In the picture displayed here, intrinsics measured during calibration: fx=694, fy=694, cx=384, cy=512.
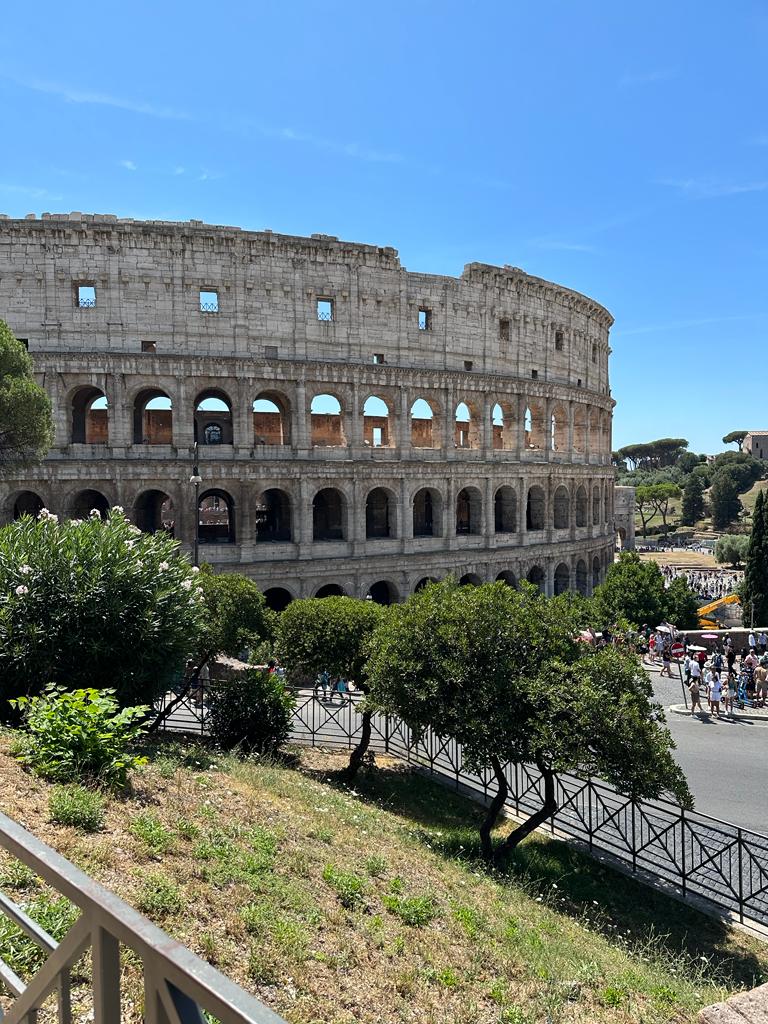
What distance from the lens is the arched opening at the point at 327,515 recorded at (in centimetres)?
3095

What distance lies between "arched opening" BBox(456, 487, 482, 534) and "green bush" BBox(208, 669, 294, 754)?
20.1 metres

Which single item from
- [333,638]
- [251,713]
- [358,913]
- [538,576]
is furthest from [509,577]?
[358,913]

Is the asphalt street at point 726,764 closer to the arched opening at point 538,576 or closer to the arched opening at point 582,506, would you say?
the arched opening at point 538,576

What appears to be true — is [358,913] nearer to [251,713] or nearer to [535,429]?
[251,713]

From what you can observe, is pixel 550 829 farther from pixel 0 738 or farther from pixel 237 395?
pixel 237 395

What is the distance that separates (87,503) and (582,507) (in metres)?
25.2

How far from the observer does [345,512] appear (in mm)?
28594

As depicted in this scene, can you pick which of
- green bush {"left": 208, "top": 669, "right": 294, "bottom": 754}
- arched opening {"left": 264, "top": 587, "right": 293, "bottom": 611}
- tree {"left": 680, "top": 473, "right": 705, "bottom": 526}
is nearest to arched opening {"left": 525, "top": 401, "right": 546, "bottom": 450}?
arched opening {"left": 264, "top": 587, "right": 293, "bottom": 611}

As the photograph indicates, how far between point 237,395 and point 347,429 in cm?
463

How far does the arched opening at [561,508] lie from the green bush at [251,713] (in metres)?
25.9

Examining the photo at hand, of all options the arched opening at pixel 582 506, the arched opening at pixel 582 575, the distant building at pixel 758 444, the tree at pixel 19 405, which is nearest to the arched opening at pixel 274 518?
the tree at pixel 19 405

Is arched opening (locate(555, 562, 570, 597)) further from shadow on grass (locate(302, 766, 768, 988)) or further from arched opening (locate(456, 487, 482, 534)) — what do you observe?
shadow on grass (locate(302, 766, 768, 988))

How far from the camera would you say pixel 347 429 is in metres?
28.6

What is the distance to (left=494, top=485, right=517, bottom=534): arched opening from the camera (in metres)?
32.9
